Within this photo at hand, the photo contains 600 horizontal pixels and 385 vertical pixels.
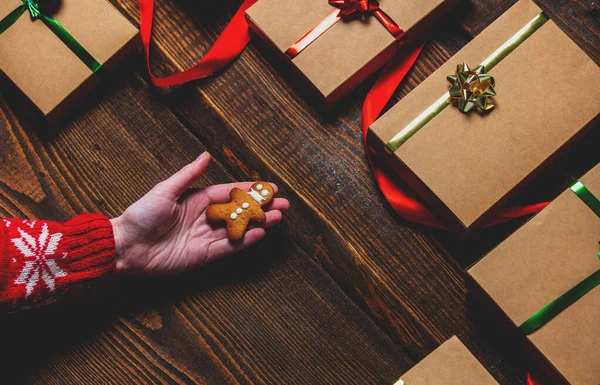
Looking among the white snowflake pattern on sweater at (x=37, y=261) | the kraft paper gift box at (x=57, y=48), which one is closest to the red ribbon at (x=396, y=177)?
the kraft paper gift box at (x=57, y=48)

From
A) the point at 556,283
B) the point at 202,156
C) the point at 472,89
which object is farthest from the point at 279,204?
the point at 556,283

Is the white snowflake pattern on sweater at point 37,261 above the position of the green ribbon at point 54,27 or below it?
below

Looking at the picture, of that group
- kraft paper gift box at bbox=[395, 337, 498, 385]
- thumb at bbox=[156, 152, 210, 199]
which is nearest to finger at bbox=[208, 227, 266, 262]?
thumb at bbox=[156, 152, 210, 199]

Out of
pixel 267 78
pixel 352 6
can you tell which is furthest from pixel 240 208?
pixel 352 6

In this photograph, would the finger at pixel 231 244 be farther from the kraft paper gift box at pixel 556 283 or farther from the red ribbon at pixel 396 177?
the kraft paper gift box at pixel 556 283

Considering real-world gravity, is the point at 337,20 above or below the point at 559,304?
above

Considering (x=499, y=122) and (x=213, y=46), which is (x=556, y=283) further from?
(x=213, y=46)
